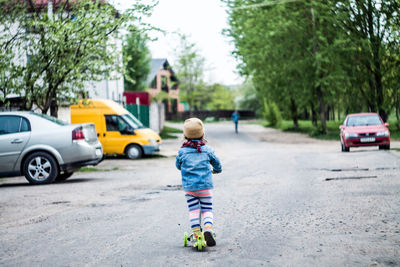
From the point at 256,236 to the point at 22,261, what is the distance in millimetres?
2425

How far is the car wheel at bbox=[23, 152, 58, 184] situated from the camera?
39.9 ft

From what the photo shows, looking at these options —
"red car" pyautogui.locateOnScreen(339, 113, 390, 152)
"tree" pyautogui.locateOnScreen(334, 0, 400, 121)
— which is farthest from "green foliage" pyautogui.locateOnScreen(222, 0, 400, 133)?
"red car" pyautogui.locateOnScreen(339, 113, 390, 152)

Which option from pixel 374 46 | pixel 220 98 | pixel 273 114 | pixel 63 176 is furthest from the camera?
pixel 220 98

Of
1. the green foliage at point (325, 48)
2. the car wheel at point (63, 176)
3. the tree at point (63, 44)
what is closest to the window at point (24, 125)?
the car wheel at point (63, 176)

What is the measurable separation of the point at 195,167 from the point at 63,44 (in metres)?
10.4

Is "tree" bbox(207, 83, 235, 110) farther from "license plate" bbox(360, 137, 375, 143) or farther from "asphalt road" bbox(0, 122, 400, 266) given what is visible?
"asphalt road" bbox(0, 122, 400, 266)

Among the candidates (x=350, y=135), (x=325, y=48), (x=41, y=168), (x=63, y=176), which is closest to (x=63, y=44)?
(x=63, y=176)

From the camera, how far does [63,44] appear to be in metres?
15.0

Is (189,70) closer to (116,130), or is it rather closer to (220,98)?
(220,98)

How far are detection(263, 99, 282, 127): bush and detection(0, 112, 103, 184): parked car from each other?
3697cm

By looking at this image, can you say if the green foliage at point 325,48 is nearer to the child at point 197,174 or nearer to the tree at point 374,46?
the tree at point 374,46

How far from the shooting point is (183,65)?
65438 mm

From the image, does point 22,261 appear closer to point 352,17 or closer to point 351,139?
point 351,139

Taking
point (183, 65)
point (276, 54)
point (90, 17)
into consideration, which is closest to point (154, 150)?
point (90, 17)
